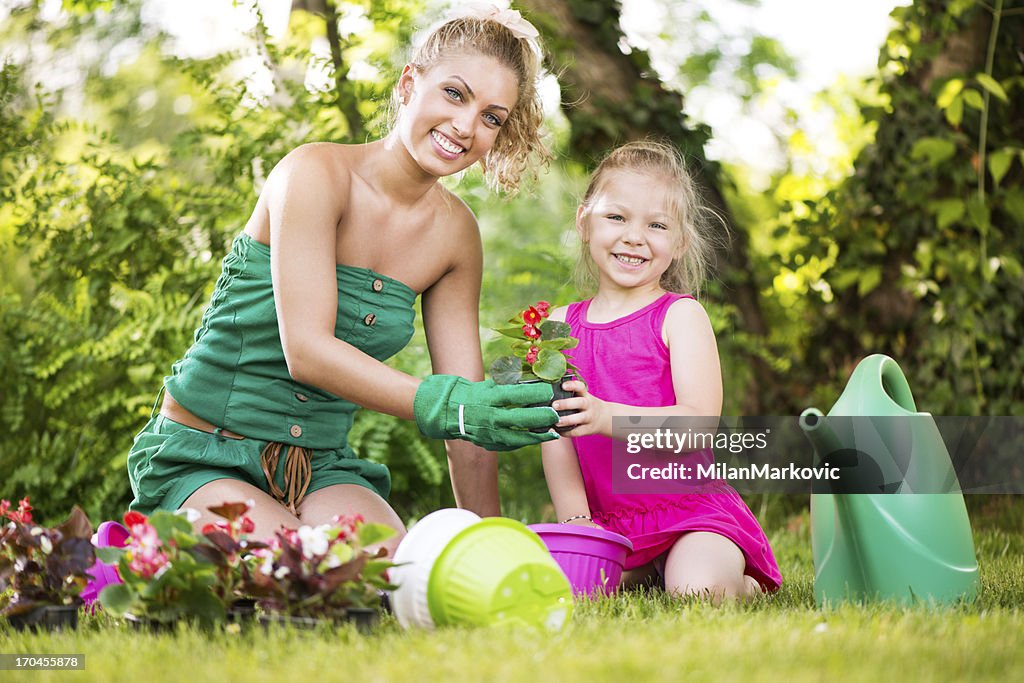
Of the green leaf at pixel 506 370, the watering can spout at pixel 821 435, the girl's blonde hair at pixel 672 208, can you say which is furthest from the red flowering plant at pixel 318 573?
the girl's blonde hair at pixel 672 208

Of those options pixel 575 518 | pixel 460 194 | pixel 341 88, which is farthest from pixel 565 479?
pixel 341 88

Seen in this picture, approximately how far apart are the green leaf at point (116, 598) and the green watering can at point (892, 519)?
1244 mm

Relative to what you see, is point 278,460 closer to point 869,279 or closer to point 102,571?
point 102,571

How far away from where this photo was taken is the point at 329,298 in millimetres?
2092

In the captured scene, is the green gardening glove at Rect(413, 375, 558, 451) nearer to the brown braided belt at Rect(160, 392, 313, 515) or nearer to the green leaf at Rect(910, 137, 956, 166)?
the brown braided belt at Rect(160, 392, 313, 515)

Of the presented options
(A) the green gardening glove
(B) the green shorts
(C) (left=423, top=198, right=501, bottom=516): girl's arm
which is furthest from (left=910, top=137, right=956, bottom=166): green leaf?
(B) the green shorts

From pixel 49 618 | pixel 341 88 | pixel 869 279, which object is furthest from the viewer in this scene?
pixel 869 279

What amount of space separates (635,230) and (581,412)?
59cm

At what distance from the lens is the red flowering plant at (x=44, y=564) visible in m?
1.76

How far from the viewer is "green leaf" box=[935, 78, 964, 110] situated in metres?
3.87

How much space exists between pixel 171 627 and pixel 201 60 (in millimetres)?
2893

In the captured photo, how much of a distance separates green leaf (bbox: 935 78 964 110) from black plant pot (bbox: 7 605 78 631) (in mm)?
3553

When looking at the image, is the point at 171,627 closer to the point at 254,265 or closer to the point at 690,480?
the point at 254,265

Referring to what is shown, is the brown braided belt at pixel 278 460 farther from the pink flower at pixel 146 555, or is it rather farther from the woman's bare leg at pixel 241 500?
the pink flower at pixel 146 555
